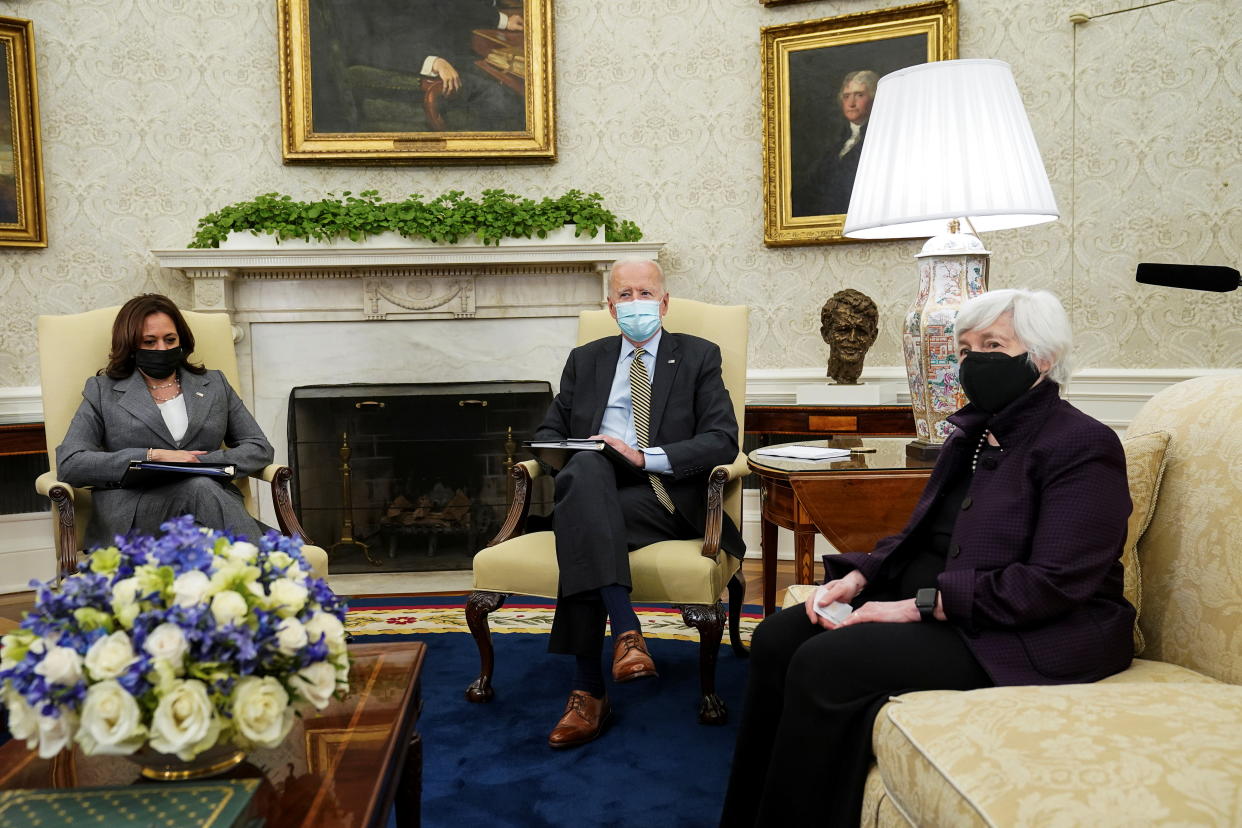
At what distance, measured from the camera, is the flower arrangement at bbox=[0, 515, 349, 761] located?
1.18 meters

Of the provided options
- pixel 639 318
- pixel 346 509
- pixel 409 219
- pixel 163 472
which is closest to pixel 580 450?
pixel 639 318

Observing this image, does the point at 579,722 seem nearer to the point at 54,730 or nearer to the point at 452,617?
the point at 452,617

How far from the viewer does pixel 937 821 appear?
1377 millimetres

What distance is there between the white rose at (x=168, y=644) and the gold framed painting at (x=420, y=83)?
4.00m

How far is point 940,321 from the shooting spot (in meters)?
2.70

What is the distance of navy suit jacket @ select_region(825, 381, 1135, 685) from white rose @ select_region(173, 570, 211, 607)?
1.24 meters

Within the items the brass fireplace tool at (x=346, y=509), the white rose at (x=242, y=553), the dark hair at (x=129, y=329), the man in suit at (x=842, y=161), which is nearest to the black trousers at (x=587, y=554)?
the white rose at (x=242, y=553)

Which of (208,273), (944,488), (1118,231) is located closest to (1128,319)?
(1118,231)

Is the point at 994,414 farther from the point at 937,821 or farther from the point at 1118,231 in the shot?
the point at 1118,231

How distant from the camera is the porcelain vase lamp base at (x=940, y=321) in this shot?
2715mm

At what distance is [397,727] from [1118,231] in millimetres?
3958

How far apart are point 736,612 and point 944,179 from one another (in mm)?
1555

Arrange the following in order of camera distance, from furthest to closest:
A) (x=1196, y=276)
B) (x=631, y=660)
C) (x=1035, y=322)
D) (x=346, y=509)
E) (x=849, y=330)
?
1. (x=346, y=509)
2. (x=849, y=330)
3. (x=631, y=660)
4. (x=1196, y=276)
5. (x=1035, y=322)

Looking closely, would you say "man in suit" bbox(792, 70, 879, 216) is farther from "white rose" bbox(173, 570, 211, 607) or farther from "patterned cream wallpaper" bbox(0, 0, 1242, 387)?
"white rose" bbox(173, 570, 211, 607)
